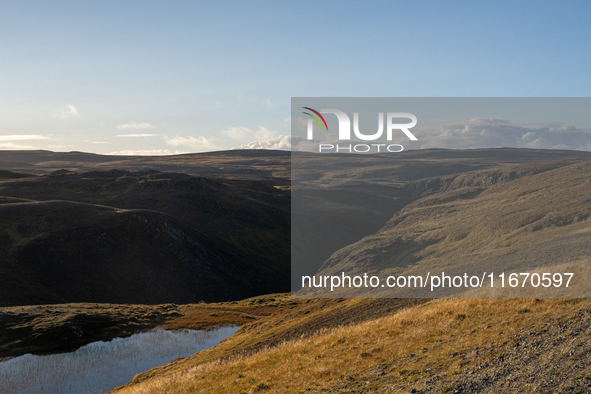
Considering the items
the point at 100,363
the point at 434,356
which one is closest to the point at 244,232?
the point at 100,363

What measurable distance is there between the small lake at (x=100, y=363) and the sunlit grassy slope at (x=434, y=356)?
9.91 m

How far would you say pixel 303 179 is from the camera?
18438 cm

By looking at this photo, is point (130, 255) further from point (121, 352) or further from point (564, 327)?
point (564, 327)

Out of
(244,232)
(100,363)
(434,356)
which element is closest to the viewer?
(434,356)

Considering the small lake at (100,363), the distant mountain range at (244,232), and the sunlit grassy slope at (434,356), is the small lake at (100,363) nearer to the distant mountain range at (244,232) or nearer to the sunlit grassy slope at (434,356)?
the sunlit grassy slope at (434,356)

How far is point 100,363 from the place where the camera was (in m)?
32.5

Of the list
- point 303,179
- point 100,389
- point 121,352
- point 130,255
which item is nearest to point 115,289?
point 130,255

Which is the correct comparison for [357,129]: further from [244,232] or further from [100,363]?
[244,232]

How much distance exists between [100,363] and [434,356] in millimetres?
27519

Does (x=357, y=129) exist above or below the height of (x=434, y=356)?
above

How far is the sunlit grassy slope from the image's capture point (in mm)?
11719

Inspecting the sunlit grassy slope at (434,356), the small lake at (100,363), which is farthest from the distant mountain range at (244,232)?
the small lake at (100,363)

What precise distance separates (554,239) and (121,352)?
1355 inches

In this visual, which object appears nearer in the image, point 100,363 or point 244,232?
point 100,363
